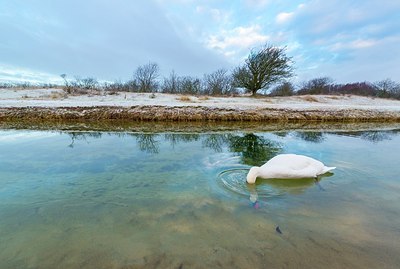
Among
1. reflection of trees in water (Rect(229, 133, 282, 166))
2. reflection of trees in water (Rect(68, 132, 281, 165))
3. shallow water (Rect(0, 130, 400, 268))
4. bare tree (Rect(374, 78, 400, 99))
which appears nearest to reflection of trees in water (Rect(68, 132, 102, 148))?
reflection of trees in water (Rect(68, 132, 281, 165))

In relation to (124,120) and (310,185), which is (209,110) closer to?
(124,120)

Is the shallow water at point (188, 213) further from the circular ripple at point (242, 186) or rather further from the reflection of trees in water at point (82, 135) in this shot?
the reflection of trees in water at point (82, 135)

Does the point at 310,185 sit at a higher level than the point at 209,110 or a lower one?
lower

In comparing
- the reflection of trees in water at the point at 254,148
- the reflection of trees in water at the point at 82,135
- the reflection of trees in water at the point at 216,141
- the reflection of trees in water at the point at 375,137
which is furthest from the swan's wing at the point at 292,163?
the reflection of trees in water at the point at 82,135

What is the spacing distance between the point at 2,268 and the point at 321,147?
8187 mm

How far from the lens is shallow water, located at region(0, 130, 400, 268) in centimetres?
233

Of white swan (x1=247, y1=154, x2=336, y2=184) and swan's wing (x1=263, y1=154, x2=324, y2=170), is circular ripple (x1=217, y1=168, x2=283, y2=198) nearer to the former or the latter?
white swan (x1=247, y1=154, x2=336, y2=184)

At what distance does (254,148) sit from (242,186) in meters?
3.35

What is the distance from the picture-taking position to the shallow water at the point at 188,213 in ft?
7.65

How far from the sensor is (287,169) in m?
4.16

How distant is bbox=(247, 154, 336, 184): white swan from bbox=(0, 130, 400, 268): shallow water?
0.61ft

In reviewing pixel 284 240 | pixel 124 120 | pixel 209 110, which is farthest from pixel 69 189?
pixel 209 110

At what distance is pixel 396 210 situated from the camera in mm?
3359

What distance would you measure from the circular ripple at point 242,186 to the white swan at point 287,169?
0.49 ft
